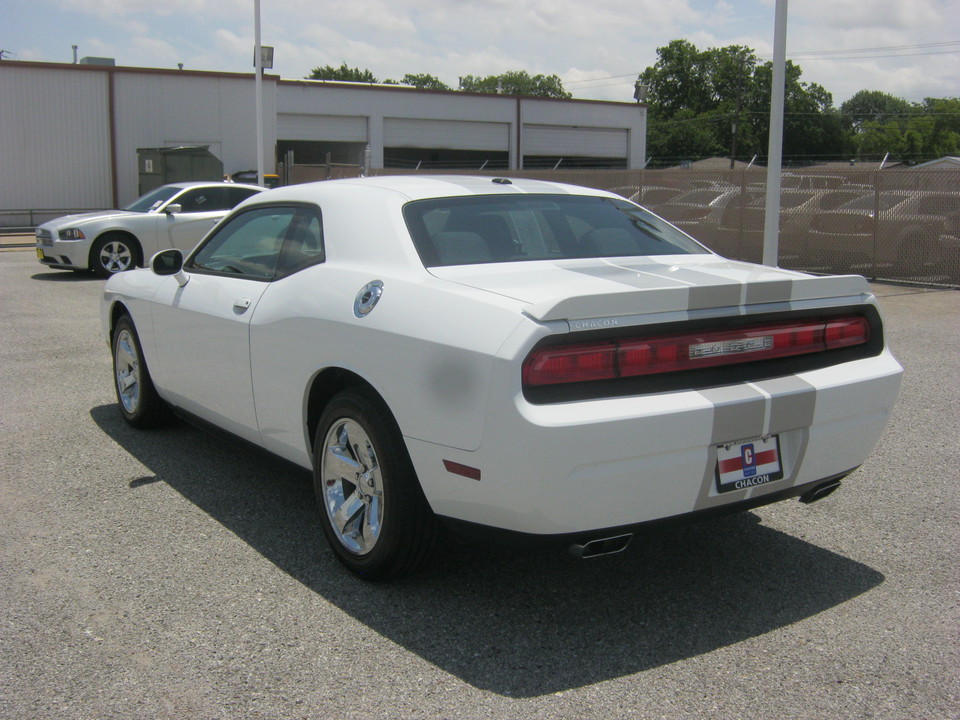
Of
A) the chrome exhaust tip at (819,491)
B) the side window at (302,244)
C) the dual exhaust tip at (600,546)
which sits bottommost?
the dual exhaust tip at (600,546)

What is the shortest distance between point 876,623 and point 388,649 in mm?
1727

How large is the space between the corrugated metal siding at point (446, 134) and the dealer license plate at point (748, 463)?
40.5m

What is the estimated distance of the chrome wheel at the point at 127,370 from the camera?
5.92m

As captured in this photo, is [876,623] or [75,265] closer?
[876,623]

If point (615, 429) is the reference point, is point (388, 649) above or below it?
below

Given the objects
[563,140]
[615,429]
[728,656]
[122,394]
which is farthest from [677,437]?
[563,140]

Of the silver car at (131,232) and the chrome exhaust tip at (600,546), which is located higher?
the silver car at (131,232)

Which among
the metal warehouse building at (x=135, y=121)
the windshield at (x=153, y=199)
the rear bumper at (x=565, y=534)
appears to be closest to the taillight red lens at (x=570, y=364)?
the rear bumper at (x=565, y=534)

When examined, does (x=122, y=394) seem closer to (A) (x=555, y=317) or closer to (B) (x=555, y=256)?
(B) (x=555, y=256)

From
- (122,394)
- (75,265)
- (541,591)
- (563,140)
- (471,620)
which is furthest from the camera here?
(563,140)

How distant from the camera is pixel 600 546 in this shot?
3.26 meters

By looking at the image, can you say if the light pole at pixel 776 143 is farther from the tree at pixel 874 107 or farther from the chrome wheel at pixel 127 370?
the tree at pixel 874 107

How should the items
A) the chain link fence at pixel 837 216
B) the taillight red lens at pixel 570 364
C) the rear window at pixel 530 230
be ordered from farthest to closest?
the chain link fence at pixel 837 216, the rear window at pixel 530 230, the taillight red lens at pixel 570 364

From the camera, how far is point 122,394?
6199mm
